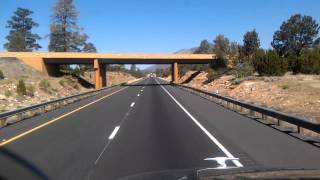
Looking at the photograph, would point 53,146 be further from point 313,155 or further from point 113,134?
point 313,155

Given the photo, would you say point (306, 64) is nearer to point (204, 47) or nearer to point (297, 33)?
point (297, 33)

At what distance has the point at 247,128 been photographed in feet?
54.5

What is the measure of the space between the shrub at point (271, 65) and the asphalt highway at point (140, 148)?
114ft

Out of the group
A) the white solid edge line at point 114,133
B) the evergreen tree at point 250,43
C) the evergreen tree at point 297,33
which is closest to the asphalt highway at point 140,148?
the white solid edge line at point 114,133

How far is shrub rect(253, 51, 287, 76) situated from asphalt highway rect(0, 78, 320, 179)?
34.6 meters

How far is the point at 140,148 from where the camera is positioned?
12086 mm

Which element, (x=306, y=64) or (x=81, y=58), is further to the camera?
(x=81, y=58)

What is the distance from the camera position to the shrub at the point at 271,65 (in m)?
52.5

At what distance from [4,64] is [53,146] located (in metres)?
61.9

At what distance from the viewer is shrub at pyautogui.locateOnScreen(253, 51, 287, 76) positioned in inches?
2067

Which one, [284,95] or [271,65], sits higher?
[271,65]

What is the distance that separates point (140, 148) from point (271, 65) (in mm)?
42645

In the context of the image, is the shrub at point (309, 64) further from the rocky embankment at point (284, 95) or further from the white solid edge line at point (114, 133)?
the white solid edge line at point (114, 133)

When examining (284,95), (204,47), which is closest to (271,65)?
(284,95)
